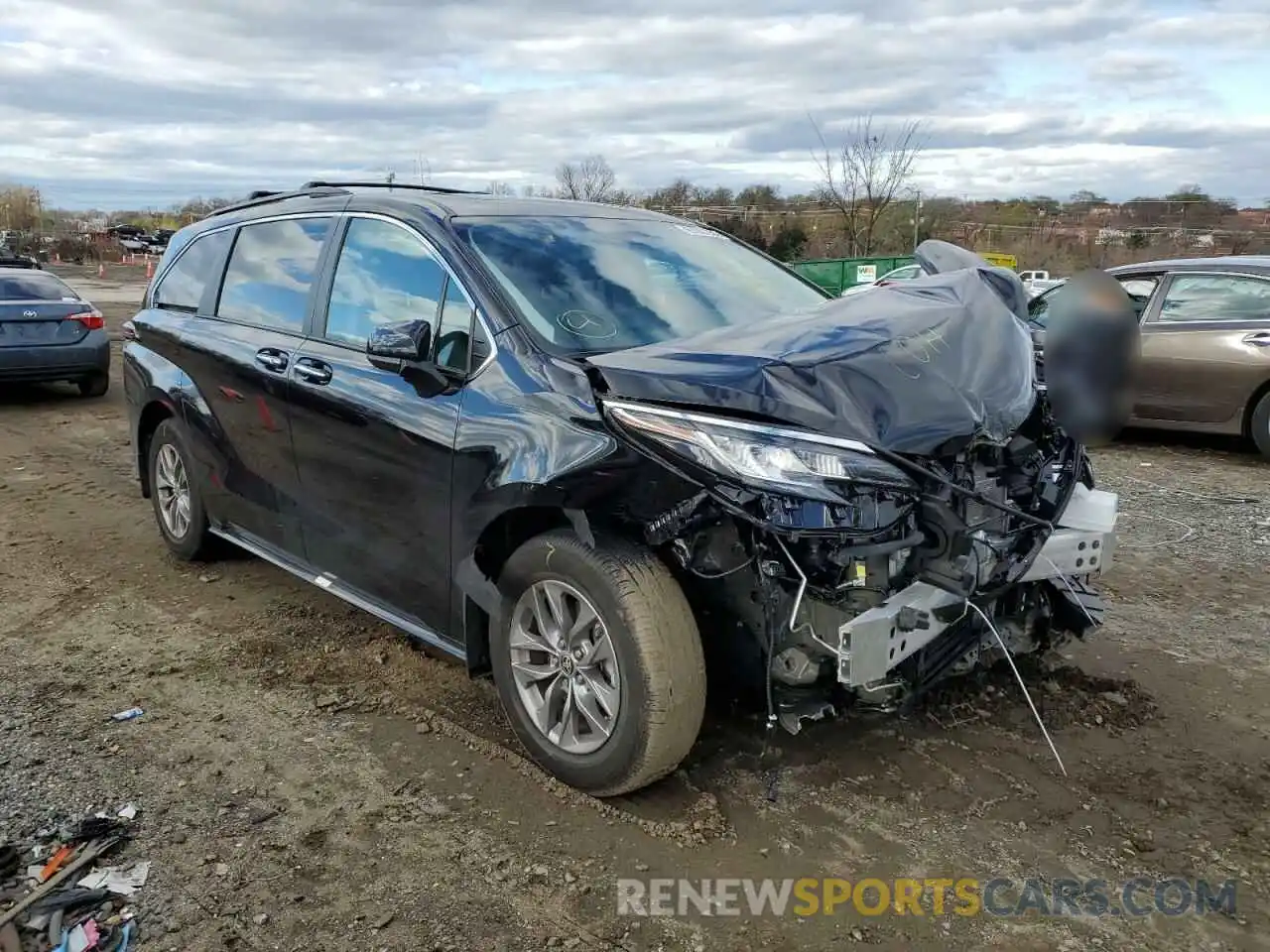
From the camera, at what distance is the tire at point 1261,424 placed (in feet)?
Answer: 26.1

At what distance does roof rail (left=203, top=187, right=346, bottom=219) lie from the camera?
444cm

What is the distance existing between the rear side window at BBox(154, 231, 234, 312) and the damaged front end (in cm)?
294

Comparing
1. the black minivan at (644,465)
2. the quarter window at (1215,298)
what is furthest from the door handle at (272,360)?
the quarter window at (1215,298)

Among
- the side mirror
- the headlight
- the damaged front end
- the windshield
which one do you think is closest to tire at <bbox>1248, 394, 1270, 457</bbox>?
the windshield

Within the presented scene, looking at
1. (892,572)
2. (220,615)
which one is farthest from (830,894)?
(220,615)

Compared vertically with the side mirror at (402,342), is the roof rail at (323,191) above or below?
above

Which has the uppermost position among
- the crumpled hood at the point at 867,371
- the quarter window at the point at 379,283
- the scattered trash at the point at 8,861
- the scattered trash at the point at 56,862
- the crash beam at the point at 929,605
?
the quarter window at the point at 379,283

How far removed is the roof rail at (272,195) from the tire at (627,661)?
2192 mm

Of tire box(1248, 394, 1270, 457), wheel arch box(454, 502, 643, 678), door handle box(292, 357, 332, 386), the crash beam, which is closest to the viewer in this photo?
the crash beam

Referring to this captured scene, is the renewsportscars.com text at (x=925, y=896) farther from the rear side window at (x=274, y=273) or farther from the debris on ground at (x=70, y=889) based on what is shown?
the rear side window at (x=274, y=273)

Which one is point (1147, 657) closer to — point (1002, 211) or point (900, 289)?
point (900, 289)

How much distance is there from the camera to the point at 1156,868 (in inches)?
110

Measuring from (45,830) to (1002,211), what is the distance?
147 feet

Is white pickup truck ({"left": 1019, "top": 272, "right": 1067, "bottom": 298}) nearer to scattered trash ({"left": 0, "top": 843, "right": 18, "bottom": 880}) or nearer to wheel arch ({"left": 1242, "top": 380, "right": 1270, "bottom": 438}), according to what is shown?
wheel arch ({"left": 1242, "top": 380, "right": 1270, "bottom": 438})
